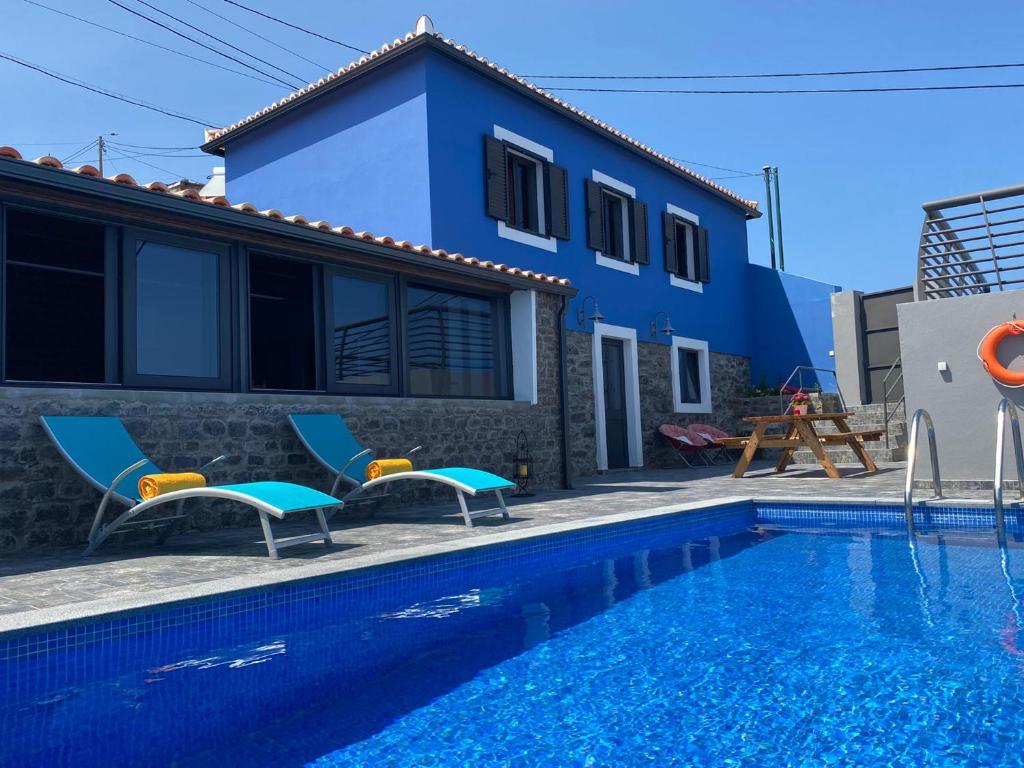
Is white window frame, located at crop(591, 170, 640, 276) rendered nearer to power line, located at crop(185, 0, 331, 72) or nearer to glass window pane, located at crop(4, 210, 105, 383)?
power line, located at crop(185, 0, 331, 72)

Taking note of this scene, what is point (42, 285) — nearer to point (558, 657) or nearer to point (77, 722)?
point (77, 722)

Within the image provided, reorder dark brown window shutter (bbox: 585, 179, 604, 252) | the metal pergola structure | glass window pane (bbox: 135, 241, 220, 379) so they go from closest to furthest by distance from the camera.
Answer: glass window pane (bbox: 135, 241, 220, 379)
the metal pergola structure
dark brown window shutter (bbox: 585, 179, 604, 252)

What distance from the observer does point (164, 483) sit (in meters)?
5.07

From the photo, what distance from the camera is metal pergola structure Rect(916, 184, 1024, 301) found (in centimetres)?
792

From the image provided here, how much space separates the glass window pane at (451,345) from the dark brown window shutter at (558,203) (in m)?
3.45

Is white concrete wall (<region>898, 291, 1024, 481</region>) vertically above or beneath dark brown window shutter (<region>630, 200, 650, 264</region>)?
beneath

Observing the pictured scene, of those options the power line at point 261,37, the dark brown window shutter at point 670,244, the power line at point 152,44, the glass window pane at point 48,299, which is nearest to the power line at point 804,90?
the dark brown window shutter at point 670,244

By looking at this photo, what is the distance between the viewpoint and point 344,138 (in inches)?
469

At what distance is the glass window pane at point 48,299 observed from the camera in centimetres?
573

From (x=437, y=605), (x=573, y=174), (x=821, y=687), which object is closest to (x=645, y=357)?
(x=573, y=174)

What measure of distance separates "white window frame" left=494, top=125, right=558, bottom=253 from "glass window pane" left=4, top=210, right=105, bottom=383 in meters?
6.54

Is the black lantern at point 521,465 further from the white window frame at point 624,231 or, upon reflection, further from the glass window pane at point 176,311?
the white window frame at point 624,231

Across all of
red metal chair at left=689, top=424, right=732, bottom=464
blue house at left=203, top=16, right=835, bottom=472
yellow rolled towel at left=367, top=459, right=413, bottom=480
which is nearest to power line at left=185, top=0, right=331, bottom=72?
blue house at left=203, top=16, right=835, bottom=472

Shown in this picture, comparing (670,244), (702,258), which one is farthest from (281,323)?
(702,258)
